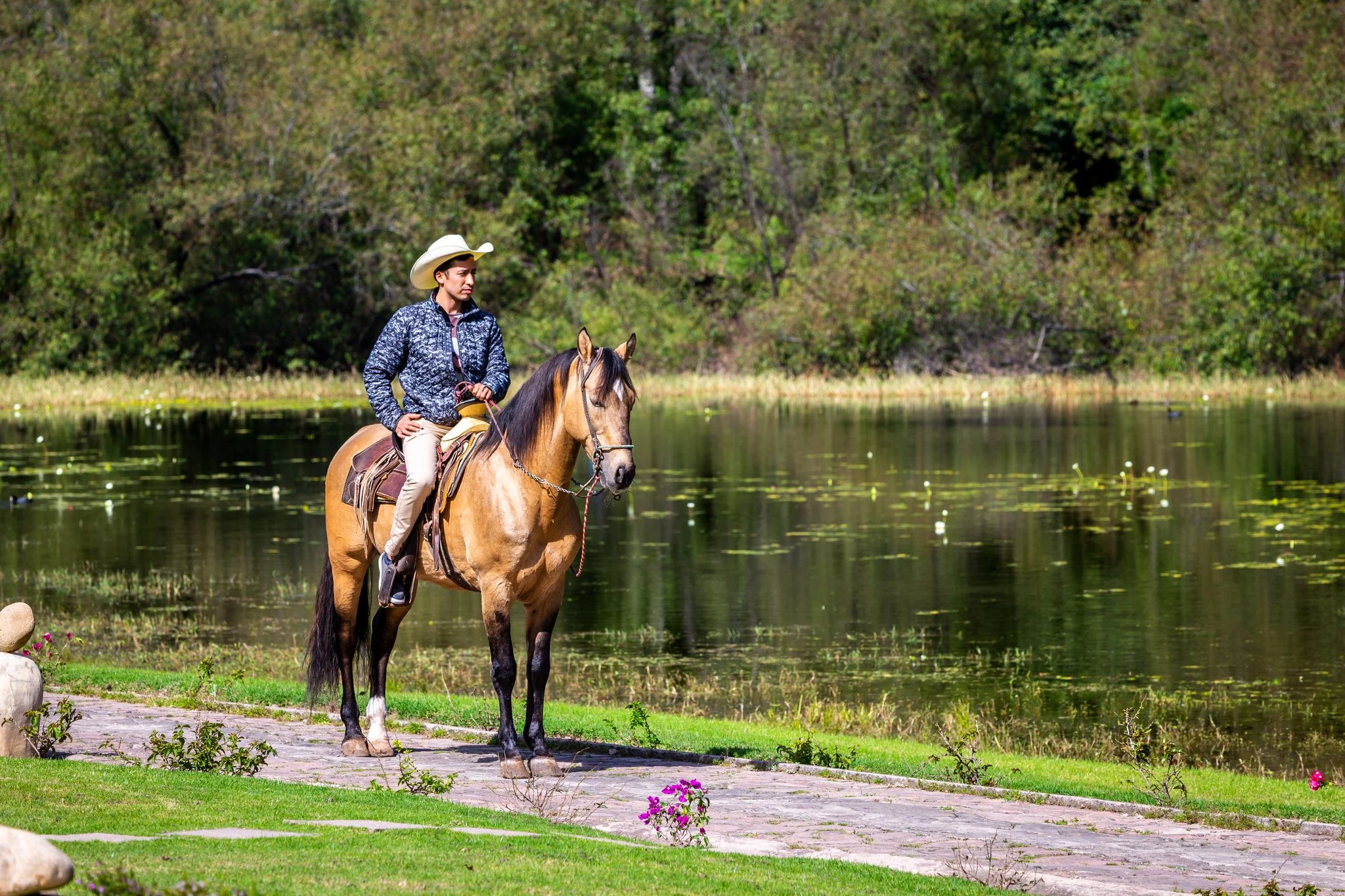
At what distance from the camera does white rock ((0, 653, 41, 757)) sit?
9781 millimetres

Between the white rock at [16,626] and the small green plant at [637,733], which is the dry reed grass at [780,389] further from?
the white rock at [16,626]

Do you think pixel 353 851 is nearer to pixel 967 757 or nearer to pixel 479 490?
pixel 479 490

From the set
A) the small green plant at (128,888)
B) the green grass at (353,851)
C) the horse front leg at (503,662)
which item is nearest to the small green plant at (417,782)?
the green grass at (353,851)

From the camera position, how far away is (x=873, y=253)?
210 feet

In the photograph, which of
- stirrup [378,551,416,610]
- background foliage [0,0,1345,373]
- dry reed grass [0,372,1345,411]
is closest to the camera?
stirrup [378,551,416,610]

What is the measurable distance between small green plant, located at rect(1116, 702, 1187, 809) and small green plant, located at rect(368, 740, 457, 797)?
3838 mm

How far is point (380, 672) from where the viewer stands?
462 inches

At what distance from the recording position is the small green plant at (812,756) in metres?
11.1

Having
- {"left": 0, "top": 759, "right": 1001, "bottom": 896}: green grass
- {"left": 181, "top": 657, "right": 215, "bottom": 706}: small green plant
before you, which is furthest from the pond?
{"left": 0, "top": 759, "right": 1001, "bottom": 896}: green grass

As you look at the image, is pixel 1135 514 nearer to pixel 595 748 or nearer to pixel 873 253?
pixel 595 748

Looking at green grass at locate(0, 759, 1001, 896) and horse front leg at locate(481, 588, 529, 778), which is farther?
horse front leg at locate(481, 588, 529, 778)

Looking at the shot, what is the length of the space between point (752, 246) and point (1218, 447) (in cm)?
3756

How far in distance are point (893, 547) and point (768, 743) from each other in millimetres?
13273

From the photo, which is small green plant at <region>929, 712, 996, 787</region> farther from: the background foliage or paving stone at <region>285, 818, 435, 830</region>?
the background foliage
